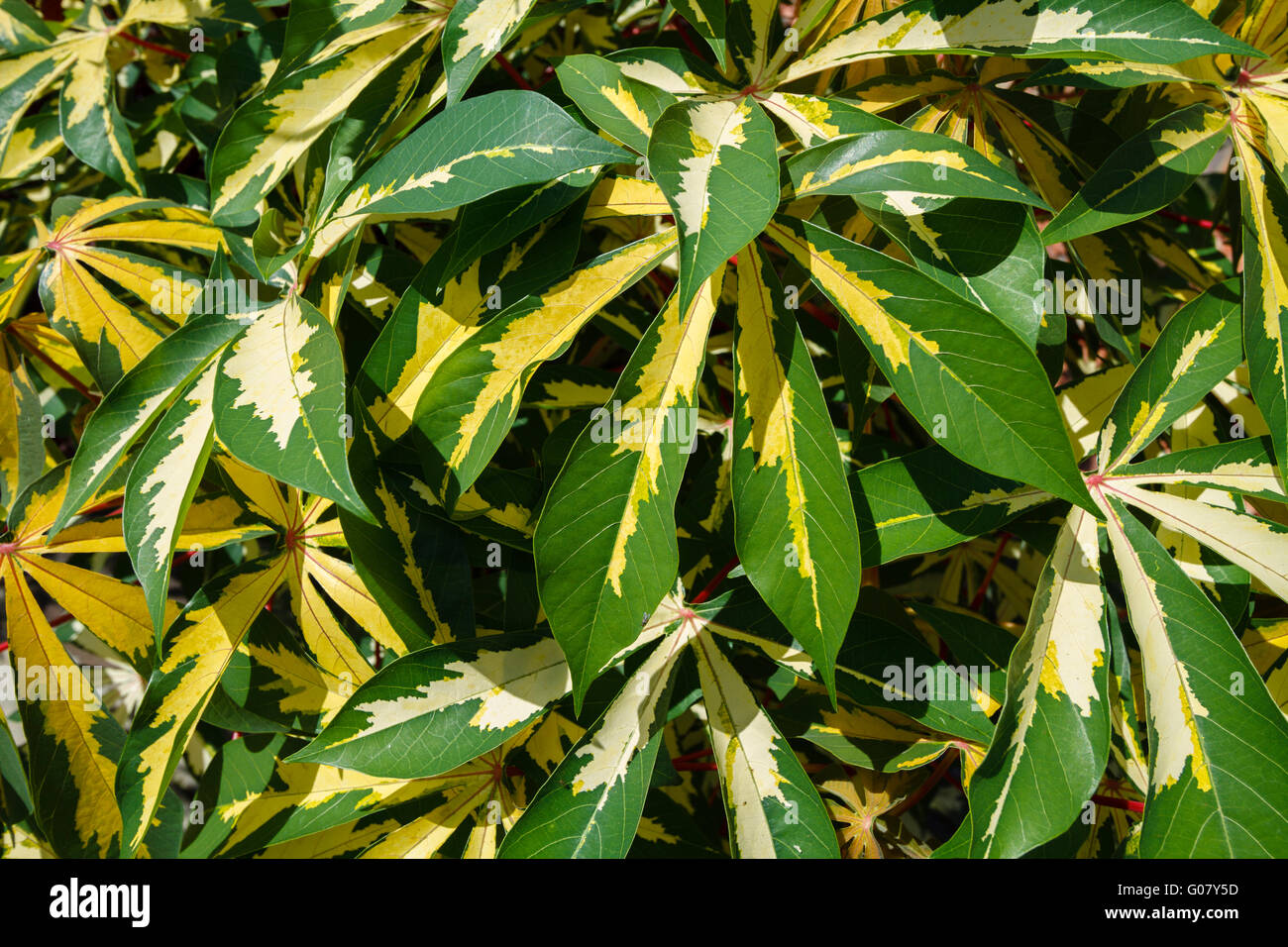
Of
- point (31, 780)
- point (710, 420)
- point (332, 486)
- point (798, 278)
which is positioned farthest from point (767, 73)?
point (31, 780)

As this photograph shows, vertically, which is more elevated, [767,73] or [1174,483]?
[767,73]

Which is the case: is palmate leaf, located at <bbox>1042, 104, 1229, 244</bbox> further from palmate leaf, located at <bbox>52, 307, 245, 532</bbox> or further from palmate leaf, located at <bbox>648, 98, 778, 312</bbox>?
palmate leaf, located at <bbox>52, 307, 245, 532</bbox>

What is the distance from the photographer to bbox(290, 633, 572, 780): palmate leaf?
0.84m

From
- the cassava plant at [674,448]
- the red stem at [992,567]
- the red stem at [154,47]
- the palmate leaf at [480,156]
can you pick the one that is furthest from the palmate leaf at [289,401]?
the red stem at [992,567]

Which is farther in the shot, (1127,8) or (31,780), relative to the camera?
(31,780)

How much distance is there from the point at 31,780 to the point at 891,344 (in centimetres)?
105

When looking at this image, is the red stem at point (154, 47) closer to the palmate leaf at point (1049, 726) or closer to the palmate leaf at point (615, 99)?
the palmate leaf at point (615, 99)

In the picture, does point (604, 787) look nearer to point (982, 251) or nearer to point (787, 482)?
point (787, 482)

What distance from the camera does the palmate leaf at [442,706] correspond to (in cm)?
84

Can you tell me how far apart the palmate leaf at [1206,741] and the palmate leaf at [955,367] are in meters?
0.24

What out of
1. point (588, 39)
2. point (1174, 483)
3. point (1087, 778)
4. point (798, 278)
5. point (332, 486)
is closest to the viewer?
point (332, 486)

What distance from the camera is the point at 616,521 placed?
29.6 inches

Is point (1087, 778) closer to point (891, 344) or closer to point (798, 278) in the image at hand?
point (891, 344)

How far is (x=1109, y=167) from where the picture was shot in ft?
2.75
